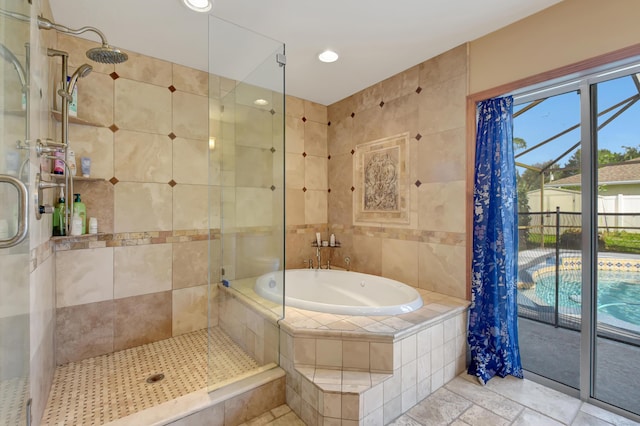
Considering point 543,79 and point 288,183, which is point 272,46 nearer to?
point 288,183

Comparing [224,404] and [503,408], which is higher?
[224,404]

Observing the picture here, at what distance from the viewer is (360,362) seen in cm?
175

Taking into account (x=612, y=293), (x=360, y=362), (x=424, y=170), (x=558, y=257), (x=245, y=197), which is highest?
(x=424, y=170)

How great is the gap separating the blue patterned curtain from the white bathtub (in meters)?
0.51

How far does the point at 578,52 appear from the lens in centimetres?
176

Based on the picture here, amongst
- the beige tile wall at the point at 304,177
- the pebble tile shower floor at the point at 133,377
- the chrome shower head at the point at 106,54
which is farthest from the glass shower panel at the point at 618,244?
the chrome shower head at the point at 106,54

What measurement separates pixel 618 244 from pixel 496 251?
65cm

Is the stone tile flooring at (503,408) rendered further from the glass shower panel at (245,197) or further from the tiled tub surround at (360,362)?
the glass shower panel at (245,197)

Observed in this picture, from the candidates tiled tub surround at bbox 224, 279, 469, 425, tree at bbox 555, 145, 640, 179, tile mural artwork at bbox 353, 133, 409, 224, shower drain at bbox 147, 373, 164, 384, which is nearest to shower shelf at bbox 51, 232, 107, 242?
shower drain at bbox 147, 373, 164, 384

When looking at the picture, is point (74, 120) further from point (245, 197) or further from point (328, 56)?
point (328, 56)

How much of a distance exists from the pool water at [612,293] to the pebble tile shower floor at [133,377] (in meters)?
2.25

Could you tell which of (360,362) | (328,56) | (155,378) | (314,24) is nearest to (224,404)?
(155,378)

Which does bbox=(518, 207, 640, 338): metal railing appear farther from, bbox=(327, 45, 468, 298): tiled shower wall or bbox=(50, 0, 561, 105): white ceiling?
bbox=(50, 0, 561, 105): white ceiling

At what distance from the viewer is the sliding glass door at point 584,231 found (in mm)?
1754
